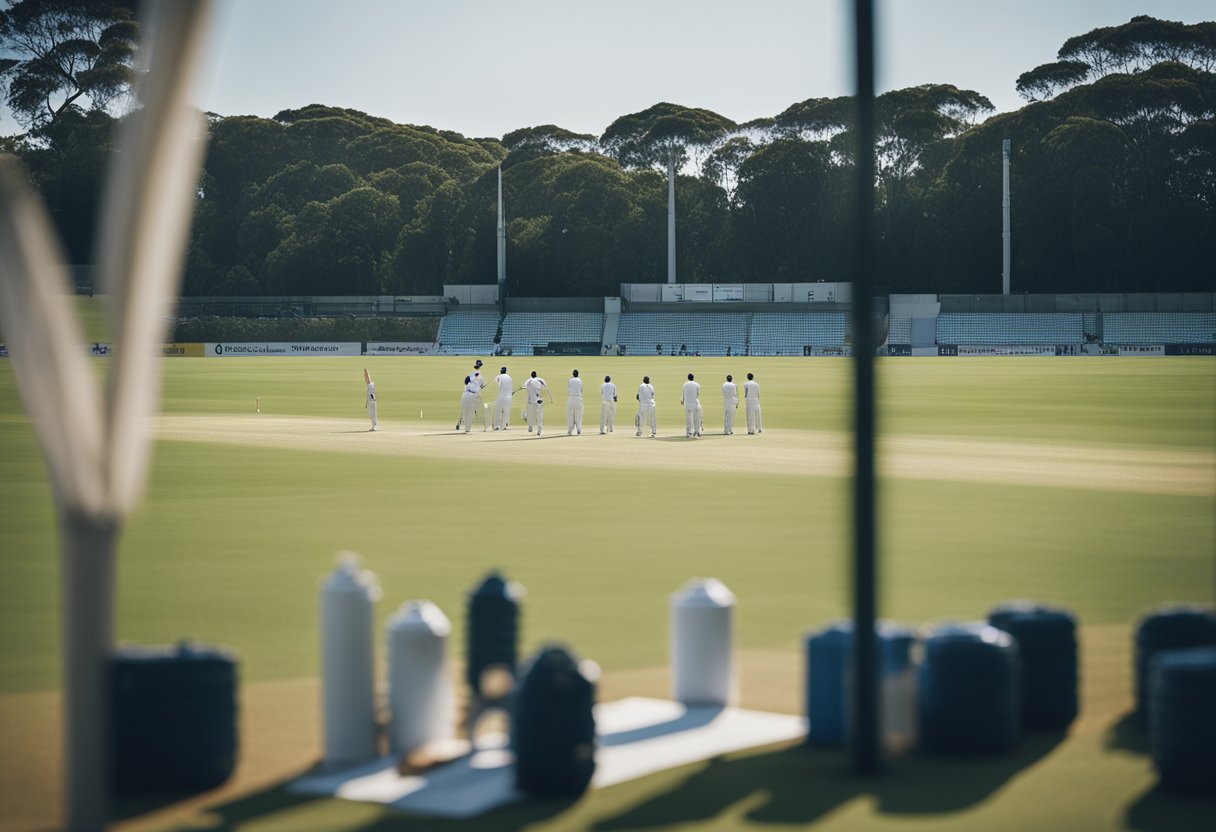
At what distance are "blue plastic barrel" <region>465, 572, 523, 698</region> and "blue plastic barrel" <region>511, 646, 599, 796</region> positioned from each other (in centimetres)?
101

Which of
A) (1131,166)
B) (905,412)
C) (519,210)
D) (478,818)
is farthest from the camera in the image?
(519,210)

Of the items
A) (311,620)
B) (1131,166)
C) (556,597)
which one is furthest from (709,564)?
(1131,166)

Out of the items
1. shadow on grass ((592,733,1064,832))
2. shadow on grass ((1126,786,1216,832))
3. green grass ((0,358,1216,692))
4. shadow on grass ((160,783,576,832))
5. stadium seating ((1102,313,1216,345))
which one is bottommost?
shadow on grass ((1126,786,1216,832))

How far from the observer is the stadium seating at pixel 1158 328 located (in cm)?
10088

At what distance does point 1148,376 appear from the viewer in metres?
66.7

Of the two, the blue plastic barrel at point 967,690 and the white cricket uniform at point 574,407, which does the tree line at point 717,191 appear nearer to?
the white cricket uniform at point 574,407

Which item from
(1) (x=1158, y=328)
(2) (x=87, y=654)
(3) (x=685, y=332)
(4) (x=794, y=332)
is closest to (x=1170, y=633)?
(2) (x=87, y=654)

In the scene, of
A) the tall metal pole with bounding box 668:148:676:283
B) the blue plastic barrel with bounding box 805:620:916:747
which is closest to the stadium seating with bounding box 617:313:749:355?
the tall metal pole with bounding box 668:148:676:283

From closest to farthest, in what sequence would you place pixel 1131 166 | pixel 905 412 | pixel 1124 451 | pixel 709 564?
1. pixel 709 564
2. pixel 1124 451
3. pixel 905 412
4. pixel 1131 166

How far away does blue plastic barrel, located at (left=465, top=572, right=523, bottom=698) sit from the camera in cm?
923

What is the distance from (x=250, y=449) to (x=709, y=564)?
1797cm

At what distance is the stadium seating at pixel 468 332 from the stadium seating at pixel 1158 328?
40516 millimetres

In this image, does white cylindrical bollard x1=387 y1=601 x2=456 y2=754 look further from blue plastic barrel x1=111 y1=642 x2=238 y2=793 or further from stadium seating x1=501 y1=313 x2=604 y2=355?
stadium seating x1=501 y1=313 x2=604 y2=355

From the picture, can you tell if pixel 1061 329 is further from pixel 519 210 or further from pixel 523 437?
pixel 523 437
